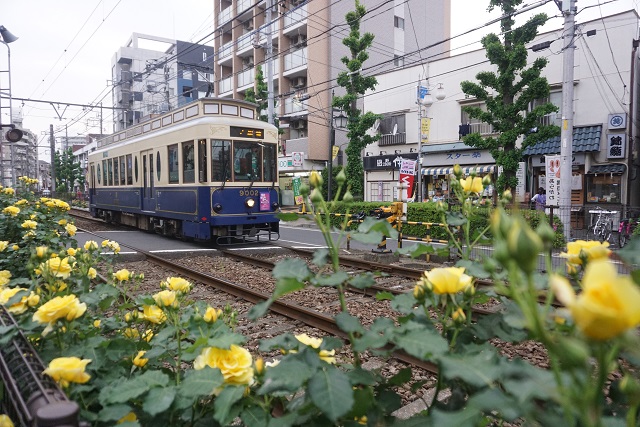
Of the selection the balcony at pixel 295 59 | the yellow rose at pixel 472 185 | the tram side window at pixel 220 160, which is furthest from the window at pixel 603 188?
the yellow rose at pixel 472 185

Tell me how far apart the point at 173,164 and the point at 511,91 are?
1054 cm

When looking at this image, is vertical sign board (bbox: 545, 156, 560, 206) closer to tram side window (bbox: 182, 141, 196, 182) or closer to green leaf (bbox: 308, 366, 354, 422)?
tram side window (bbox: 182, 141, 196, 182)

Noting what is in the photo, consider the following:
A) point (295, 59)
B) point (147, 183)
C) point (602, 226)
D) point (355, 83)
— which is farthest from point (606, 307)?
point (295, 59)

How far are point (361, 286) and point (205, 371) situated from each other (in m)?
0.47

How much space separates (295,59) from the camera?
87.8ft

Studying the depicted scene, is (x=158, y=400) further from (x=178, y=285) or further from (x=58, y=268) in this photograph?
(x=58, y=268)

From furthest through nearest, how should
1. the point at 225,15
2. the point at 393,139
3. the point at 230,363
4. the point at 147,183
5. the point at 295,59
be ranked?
the point at 225,15
the point at 295,59
the point at 393,139
the point at 147,183
the point at 230,363

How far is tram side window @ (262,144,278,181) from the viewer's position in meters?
10.7

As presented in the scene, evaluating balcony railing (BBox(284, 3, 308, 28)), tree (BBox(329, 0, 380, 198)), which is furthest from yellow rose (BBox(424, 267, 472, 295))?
balcony railing (BBox(284, 3, 308, 28))

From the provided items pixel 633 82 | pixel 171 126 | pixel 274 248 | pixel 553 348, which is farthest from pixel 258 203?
pixel 633 82

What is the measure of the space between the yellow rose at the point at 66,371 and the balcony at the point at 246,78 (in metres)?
29.2

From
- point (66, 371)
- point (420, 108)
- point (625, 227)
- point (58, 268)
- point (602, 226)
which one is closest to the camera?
point (66, 371)

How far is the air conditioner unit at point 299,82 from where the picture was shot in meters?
27.8

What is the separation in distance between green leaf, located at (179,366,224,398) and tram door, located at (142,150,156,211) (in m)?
11.6
